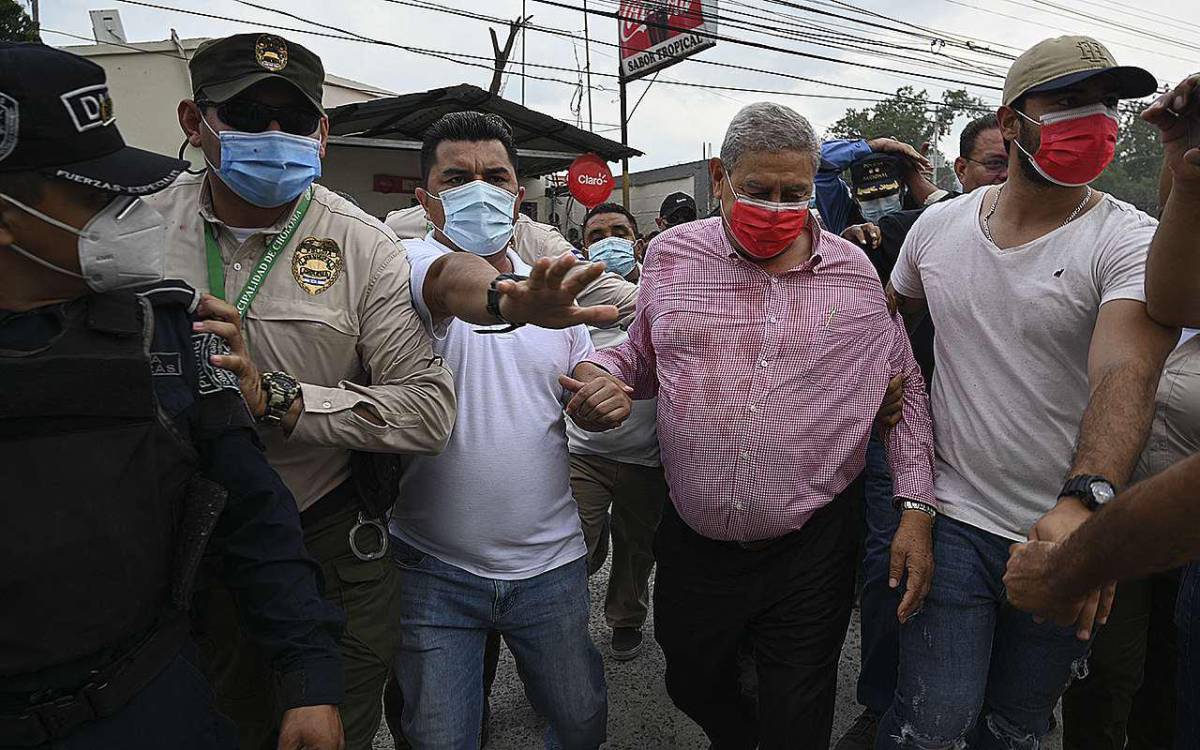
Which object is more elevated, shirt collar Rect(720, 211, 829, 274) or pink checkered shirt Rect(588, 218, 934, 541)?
shirt collar Rect(720, 211, 829, 274)

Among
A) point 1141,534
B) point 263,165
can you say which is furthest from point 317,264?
point 1141,534

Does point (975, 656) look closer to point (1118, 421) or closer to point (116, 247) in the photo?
point (1118, 421)

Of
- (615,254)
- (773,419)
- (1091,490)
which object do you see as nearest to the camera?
(1091,490)

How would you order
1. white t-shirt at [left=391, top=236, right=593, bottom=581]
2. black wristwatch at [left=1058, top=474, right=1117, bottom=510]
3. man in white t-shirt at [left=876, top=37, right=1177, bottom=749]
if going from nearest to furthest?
black wristwatch at [left=1058, top=474, right=1117, bottom=510]
man in white t-shirt at [left=876, top=37, right=1177, bottom=749]
white t-shirt at [left=391, top=236, right=593, bottom=581]

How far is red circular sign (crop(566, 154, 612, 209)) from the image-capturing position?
12.2 meters

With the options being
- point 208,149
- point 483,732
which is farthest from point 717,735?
point 208,149

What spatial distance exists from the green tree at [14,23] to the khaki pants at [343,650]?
12.6m

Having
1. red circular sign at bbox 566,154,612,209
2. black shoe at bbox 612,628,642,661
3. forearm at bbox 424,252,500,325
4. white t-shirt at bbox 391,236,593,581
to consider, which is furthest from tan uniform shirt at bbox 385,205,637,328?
red circular sign at bbox 566,154,612,209

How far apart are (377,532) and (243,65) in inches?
48.5

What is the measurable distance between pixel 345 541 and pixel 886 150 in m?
3.08

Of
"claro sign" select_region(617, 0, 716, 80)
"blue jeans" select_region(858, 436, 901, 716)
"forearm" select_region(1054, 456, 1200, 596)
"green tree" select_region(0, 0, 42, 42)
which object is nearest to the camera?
"forearm" select_region(1054, 456, 1200, 596)

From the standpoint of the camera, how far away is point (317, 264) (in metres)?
1.99

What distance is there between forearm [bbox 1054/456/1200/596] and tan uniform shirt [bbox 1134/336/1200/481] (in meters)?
0.86

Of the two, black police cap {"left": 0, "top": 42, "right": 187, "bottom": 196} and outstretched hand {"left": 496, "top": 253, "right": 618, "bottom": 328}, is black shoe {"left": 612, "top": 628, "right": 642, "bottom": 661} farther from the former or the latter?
black police cap {"left": 0, "top": 42, "right": 187, "bottom": 196}
